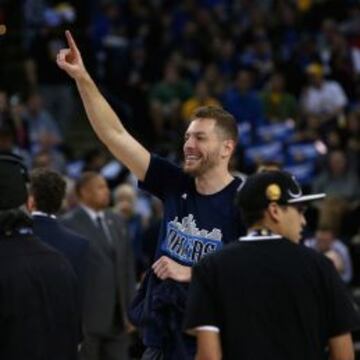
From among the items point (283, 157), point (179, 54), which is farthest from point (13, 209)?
point (179, 54)

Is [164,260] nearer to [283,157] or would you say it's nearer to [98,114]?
[98,114]

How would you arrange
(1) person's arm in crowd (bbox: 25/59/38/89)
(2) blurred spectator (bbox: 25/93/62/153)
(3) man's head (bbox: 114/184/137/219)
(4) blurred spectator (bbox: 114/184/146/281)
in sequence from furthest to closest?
(1) person's arm in crowd (bbox: 25/59/38/89) < (2) blurred spectator (bbox: 25/93/62/153) < (3) man's head (bbox: 114/184/137/219) < (4) blurred spectator (bbox: 114/184/146/281)

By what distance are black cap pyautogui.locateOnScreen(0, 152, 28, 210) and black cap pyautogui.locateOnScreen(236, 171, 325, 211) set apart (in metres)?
1.08

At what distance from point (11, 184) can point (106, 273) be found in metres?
4.61

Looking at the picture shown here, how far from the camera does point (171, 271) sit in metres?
6.11

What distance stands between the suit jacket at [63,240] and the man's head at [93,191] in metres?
2.14

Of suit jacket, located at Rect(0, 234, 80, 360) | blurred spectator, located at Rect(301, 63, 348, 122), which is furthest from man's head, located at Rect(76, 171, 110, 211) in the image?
blurred spectator, located at Rect(301, 63, 348, 122)

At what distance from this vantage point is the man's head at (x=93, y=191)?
10180 mm

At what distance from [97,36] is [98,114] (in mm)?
14453

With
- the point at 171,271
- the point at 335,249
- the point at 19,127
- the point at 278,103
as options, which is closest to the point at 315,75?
the point at 278,103

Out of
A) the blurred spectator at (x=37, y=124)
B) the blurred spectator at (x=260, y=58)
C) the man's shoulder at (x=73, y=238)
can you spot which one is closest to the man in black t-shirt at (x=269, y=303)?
the man's shoulder at (x=73, y=238)

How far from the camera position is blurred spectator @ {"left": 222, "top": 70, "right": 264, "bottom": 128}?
57.1 feet

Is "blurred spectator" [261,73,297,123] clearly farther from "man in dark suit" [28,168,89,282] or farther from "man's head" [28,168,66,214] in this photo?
"man's head" [28,168,66,214]

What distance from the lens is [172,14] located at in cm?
2205
